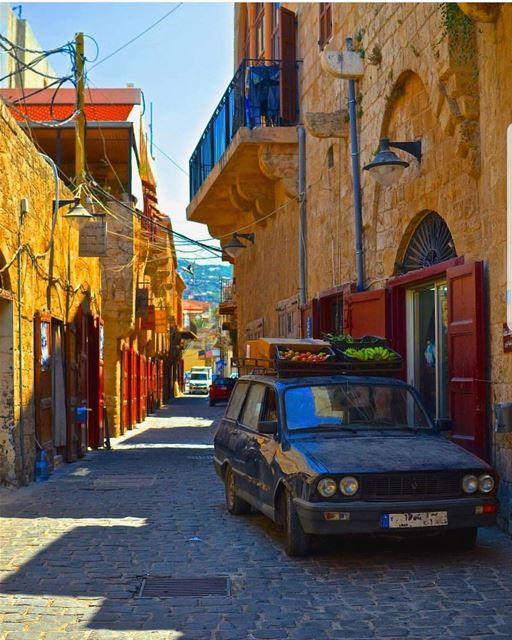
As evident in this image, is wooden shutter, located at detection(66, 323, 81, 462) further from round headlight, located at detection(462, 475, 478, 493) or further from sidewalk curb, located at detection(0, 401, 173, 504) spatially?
round headlight, located at detection(462, 475, 478, 493)

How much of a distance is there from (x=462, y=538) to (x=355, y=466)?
1232 mm

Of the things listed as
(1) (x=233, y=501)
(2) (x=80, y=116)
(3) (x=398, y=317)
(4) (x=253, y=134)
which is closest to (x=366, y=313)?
(3) (x=398, y=317)

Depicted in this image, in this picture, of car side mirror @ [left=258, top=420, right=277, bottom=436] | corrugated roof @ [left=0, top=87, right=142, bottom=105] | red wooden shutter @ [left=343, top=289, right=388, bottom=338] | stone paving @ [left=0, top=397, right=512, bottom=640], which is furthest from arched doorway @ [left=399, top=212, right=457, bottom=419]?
corrugated roof @ [left=0, top=87, right=142, bottom=105]

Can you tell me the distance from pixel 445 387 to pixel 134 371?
66.2 feet

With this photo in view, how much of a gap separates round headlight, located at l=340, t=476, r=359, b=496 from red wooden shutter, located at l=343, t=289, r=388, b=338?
606 centimetres

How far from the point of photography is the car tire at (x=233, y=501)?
33.2 ft

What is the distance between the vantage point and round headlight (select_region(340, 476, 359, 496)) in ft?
24.3

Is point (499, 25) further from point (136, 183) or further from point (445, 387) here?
point (136, 183)

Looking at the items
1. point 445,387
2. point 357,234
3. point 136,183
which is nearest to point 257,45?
point 136,183

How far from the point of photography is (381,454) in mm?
7832

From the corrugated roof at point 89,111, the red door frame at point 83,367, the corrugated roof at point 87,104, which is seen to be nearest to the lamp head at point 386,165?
the red door frame at point 83,367

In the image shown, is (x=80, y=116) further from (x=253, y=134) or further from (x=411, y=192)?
(x=411, y=192)

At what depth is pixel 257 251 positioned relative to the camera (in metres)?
25.5

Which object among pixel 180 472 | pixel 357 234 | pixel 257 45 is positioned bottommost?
pixel 180 472
